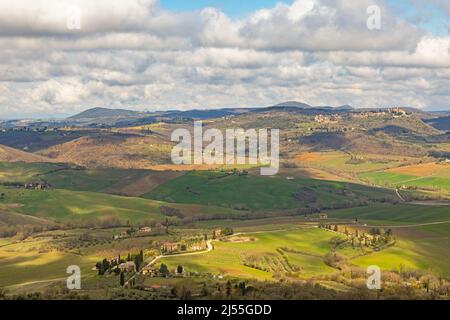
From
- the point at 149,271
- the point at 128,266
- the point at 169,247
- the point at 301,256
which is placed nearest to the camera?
the point at 149,271

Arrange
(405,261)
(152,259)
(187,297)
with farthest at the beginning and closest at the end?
(405,261) → (152,259) → (187,297)

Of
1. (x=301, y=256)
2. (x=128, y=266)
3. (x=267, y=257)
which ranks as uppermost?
(x=128, y=266)

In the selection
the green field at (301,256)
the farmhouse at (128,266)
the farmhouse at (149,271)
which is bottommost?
the green field at (301,256)

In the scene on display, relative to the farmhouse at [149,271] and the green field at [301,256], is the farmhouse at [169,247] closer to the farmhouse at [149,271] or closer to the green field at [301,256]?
the green field at [301,256]

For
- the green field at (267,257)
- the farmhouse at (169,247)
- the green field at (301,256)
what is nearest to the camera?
the green field at (267,257)

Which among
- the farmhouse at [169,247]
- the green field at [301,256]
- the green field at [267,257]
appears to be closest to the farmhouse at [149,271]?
the green field at [301,256]

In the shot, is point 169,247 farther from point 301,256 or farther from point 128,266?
point 301,256

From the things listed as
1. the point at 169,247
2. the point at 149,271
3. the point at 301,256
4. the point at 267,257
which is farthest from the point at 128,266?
the point at 301,256

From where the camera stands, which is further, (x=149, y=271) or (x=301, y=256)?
(x=301, y=256)

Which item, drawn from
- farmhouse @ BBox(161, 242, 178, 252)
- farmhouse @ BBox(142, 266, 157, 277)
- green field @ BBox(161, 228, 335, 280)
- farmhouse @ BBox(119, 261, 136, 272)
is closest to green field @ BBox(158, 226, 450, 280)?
green field @ BBox(161, 228, 335, 280)
